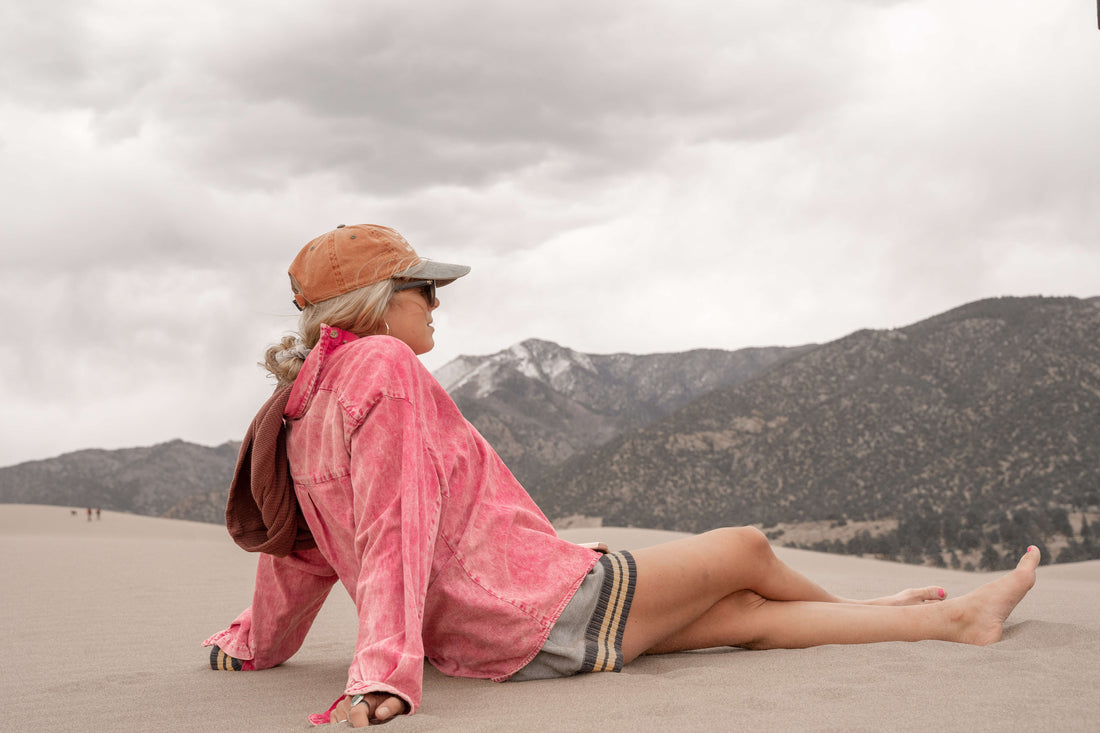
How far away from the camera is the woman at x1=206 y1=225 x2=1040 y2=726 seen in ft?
9.25

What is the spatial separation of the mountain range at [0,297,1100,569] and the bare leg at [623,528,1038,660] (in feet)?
64.6

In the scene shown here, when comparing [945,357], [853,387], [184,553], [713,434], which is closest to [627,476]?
[713,434]

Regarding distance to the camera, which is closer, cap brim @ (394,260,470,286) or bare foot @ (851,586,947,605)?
cap brim @ (394,260,470,286)

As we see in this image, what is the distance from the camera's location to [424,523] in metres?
2.76

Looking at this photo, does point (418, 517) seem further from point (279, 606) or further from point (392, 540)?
point (279, 606)

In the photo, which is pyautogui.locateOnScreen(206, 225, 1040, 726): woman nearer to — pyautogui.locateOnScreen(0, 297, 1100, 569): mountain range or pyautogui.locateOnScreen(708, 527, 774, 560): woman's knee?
pyautogui.locateOnScreen(708, 527, 774, 560): woman's knee

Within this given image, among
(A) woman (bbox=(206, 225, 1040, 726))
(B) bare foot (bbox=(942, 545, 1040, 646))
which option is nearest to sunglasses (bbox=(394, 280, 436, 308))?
(A) woman (bbox=(206, 225, 1040, 726))

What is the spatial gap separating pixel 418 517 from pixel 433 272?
898 mm

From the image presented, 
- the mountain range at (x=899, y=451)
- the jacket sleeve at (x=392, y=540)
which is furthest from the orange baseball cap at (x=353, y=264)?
the mountain range at (x=899, y=451)

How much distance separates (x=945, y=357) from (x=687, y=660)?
129 ft

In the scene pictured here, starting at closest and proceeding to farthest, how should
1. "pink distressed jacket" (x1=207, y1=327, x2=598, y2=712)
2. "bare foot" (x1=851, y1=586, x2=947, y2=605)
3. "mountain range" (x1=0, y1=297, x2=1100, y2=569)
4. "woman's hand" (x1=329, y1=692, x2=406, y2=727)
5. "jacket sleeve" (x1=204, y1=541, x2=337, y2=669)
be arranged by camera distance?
"woman's hand" (x1=329, y1=692, x2=406, y2=727), "pink distressed jacket" (x1=207, y1=327, x2=598, y2=712), "jacket sleeve" (x1=204, y1=541, x2=337, y2=669), "bare foot" (x1=851, y1=586, x2=947, y2=605), "mountain range" (x1=0, y1=297, x2=1100, y2=569)

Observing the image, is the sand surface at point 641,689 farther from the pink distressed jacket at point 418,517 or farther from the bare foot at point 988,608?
the pink distressed jacket at point 418,517

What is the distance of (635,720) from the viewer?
2.46 m

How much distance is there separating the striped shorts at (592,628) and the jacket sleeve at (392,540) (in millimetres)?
569
